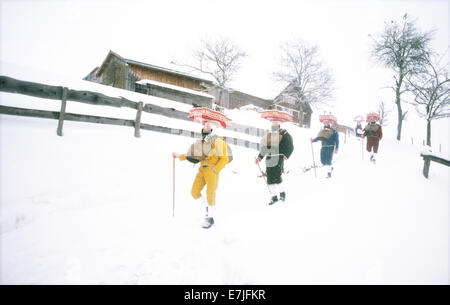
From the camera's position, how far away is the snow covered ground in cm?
216

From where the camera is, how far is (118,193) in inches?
157

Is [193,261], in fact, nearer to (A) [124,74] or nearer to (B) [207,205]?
(B) [207,205]

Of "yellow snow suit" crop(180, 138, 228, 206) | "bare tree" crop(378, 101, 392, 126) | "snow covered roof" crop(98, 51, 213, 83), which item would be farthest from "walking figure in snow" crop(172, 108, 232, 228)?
"bare tree" crop(378, 101, 392, 126)

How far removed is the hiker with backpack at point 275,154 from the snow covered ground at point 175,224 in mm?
375

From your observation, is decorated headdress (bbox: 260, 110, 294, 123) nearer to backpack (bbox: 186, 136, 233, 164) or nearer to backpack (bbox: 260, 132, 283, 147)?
backpack (bbox: 260, 132, 283, 147)

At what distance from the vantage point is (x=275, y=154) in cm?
457

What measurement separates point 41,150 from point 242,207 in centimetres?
424

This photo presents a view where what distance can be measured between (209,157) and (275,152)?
179cm

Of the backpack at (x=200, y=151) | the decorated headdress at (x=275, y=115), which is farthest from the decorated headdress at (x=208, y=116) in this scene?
the decorated headdress at (x=275, y=115)

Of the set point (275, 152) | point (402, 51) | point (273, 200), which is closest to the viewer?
point (273, 200)

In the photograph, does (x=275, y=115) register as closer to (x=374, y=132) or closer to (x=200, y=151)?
(x=200, y=151)

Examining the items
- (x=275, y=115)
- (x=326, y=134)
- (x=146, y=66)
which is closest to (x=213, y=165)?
(x=275, y=115)

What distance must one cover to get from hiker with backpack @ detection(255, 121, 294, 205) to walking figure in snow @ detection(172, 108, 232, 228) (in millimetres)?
1273
